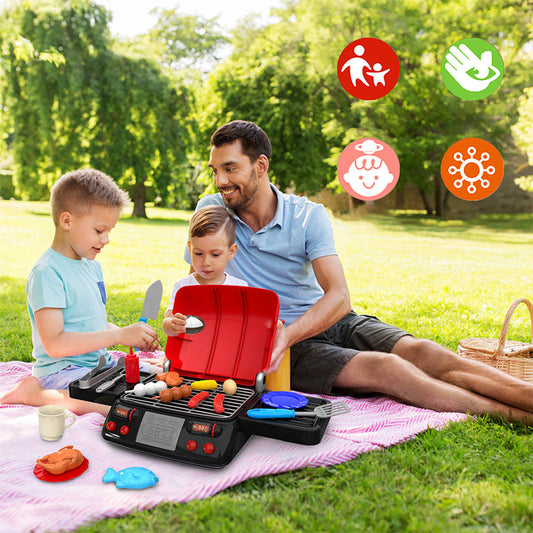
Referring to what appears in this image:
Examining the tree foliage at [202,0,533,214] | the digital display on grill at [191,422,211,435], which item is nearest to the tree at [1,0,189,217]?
the tree foliage at [202,0,533,214]

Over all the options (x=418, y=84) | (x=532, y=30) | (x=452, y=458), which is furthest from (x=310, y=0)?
(x=452, y=458)

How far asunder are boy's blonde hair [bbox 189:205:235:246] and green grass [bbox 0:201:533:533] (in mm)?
1085

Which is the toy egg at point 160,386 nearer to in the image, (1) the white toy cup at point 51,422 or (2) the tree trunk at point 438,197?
(1) the white toy cup at point 51,422

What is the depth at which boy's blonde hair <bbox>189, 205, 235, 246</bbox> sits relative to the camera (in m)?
2.38

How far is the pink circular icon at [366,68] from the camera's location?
5.13m

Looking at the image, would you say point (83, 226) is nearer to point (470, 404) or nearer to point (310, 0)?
point (470, 404)

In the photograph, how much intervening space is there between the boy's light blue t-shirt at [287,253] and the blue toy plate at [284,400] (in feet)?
2.03

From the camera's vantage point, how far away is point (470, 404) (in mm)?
2215

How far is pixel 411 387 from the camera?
7.50 ft

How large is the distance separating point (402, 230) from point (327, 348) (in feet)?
41.0

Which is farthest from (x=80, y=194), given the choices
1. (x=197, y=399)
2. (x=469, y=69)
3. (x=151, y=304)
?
(x=469, y=69)

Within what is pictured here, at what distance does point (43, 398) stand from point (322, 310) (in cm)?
122

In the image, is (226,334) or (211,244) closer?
(226,334)

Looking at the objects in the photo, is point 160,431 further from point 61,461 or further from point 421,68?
point 421,68
